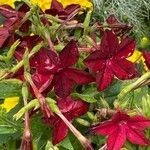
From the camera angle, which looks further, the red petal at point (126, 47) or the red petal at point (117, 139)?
the red petal at point (126, 47)

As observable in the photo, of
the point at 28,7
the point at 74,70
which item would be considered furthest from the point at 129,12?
the point at 74,70

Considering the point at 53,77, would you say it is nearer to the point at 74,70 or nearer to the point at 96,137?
the point at 74,70

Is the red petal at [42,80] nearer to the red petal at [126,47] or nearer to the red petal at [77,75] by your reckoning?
the red petal at [77,75]

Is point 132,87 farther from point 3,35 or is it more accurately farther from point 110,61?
point 3,35

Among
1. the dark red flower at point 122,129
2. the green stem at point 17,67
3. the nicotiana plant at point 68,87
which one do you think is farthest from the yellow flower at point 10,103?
the dark red flower at point 122,129

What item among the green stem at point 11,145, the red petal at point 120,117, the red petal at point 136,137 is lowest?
the green stem at point 11,145

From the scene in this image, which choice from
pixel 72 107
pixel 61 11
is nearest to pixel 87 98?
pixel 72 107
